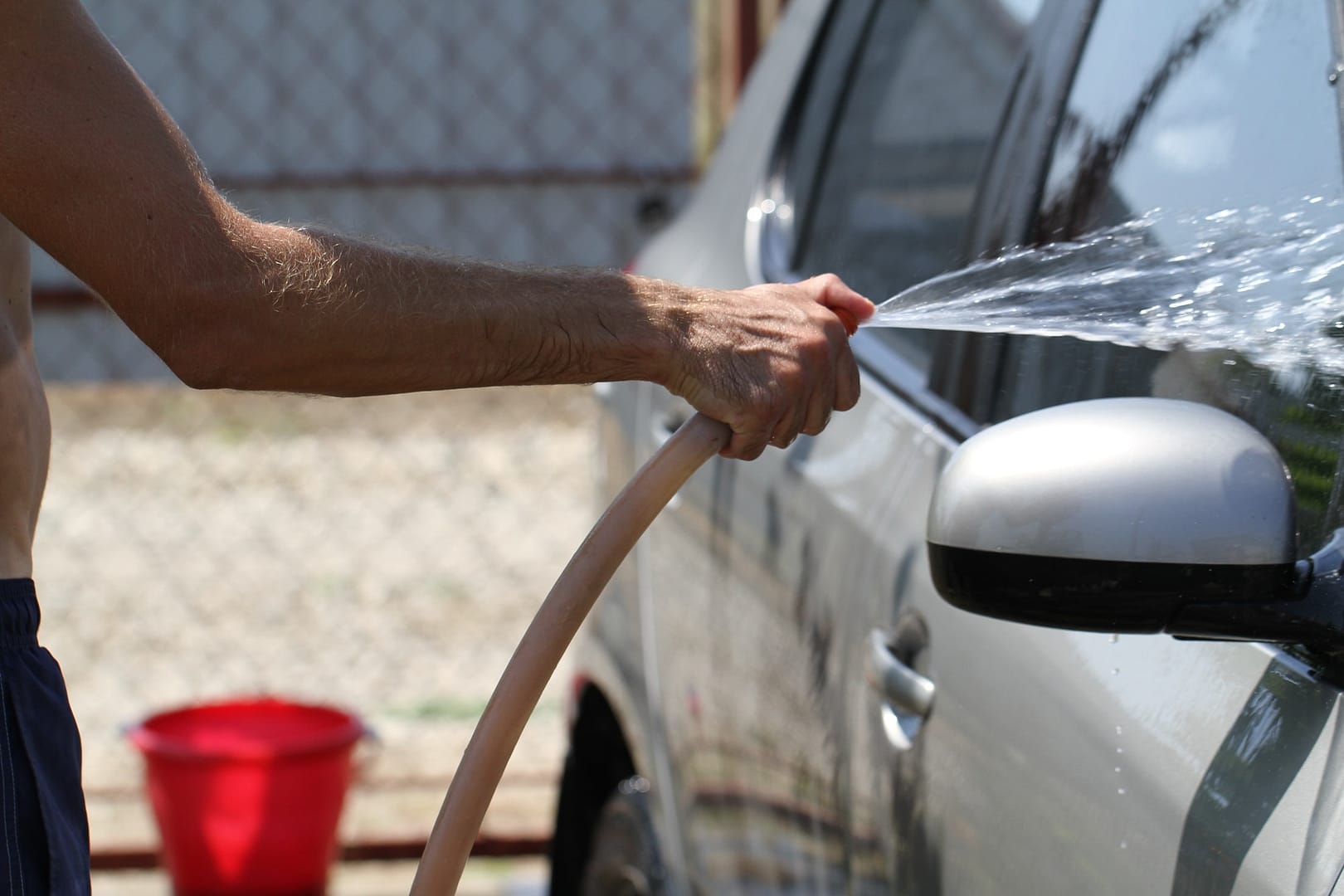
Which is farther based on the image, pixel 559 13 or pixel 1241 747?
pixel 559 13

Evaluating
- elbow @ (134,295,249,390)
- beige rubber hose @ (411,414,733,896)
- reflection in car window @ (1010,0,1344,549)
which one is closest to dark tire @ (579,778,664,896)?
beige rubber hose @ (411,414,733,896)

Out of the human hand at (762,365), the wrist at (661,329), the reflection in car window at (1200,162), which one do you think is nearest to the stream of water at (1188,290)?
the reflection in car window at (1200,162)

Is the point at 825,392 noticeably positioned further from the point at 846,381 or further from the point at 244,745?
the point at 244,745

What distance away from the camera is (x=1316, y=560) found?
1101 millimetres

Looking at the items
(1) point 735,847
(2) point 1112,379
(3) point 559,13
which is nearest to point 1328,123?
(2) point 1112,379

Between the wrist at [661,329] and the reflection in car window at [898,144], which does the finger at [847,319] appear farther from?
the reflection in car window at [898,144]

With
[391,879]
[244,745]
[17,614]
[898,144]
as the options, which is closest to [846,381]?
[17,614]

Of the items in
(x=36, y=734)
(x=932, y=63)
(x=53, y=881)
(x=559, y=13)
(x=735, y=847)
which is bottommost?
(x=735, y=847)

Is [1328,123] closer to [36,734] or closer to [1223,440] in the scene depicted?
[1223,440]

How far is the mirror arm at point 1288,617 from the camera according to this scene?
41.4 inches

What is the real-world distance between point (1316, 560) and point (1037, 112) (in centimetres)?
73

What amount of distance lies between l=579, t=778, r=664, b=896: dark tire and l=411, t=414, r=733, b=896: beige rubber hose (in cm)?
100

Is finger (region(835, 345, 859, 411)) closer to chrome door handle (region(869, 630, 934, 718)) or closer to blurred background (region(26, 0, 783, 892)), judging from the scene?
chrome door handle (region(869, 630, 934, 718))

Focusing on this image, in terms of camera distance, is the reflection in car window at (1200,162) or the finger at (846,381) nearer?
the reflection in car window at (1200,162)
